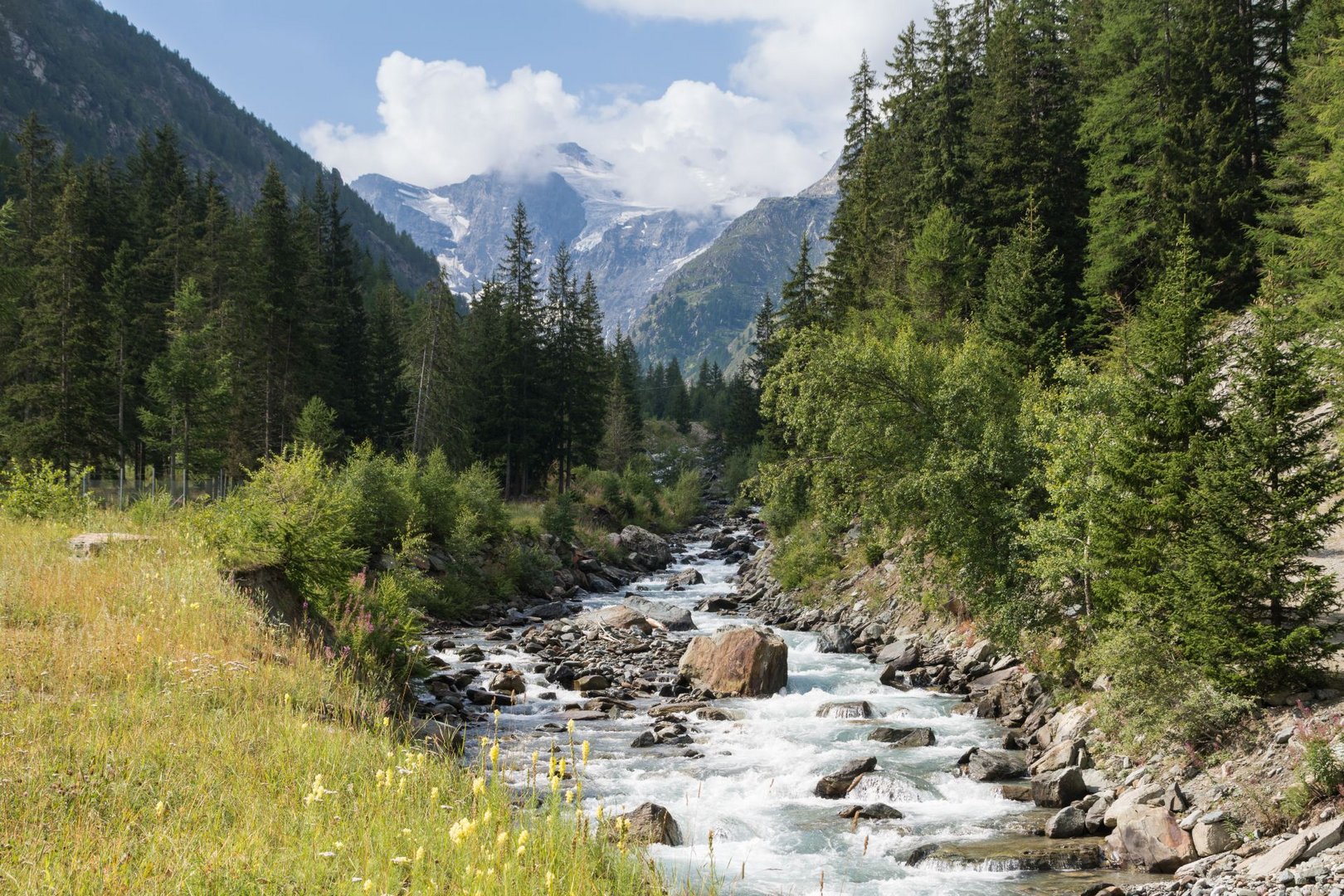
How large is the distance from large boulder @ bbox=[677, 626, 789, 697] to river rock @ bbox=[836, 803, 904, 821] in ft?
24.3

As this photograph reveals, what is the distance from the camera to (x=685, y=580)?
39625 millimetres

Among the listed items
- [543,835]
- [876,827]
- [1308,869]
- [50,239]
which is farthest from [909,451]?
[50,239]

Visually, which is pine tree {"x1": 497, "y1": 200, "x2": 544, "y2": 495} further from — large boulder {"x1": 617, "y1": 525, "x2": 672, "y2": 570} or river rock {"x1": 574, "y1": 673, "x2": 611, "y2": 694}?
river rock {"x1": 574, "y1": 673, "x2": 611, "y2": 694}

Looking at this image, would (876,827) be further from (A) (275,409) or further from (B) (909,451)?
(A) (275,409)

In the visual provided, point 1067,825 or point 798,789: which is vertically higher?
point 1067,825

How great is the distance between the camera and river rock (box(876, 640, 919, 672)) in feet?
71.2

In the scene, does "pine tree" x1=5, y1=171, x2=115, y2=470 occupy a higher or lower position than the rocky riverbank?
higher

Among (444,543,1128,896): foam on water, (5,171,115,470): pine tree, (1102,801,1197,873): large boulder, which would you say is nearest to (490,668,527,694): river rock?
(444,543,1128,896): foam on water

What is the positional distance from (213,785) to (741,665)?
52.3ft

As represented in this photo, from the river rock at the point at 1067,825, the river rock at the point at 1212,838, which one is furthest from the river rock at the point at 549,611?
the river rock at the point at 1212,838

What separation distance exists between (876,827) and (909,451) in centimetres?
1186

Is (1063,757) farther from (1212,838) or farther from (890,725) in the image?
(890,725)

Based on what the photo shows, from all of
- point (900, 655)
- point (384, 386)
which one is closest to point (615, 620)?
point (900, 655)

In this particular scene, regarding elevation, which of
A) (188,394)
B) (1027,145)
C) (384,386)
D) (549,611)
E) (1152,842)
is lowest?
(549,611)
